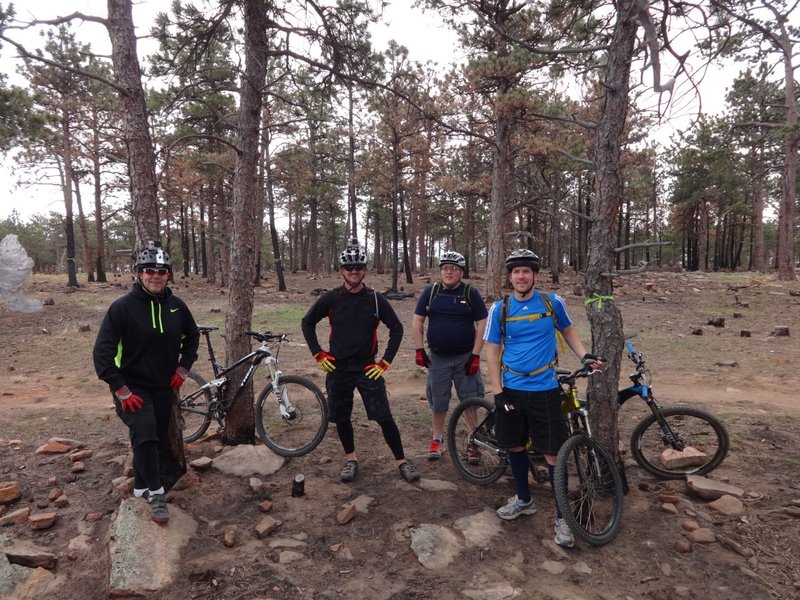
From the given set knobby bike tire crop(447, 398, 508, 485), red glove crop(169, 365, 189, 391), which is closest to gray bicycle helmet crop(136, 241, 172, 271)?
red glove crop(169, 365, 189, 391)

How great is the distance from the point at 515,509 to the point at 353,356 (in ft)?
6.87

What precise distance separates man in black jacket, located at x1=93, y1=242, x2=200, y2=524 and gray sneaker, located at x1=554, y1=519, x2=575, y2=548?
3.21m

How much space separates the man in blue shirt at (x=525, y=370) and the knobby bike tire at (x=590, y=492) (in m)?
0.15

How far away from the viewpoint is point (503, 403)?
381cm

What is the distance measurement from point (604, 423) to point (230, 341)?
14.3ft

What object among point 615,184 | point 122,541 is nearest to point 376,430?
point 122,541

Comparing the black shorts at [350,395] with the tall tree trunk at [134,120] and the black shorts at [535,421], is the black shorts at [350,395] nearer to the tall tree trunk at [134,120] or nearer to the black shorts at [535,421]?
the black shorts at [535,421]

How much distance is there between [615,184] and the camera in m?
4.22

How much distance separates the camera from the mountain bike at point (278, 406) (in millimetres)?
5410

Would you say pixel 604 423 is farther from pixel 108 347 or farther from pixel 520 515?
pixel 108 347

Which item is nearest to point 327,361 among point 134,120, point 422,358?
point 422,358

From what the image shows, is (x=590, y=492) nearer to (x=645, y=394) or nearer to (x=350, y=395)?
(x=645, y=394)

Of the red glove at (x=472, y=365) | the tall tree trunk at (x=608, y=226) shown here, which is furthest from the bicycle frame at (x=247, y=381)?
the tall tree trunk at (x=608, y=226)

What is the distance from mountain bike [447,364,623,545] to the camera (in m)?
3.57
